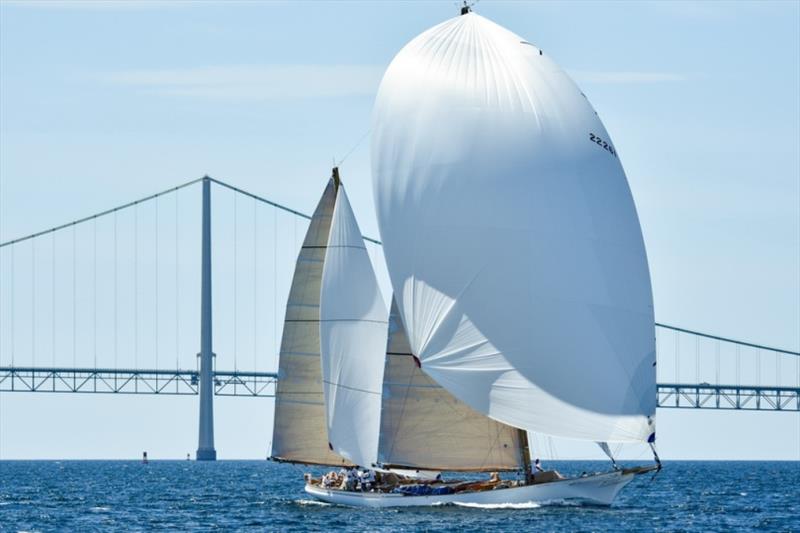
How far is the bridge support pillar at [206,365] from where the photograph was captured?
237 feet

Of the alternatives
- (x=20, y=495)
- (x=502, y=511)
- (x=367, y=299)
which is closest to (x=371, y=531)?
(x=502, y=511)

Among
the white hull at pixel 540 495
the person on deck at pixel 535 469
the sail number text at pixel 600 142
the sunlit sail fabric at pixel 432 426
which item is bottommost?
the white hull at pixel 540 495

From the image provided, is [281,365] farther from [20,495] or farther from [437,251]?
[20,495]

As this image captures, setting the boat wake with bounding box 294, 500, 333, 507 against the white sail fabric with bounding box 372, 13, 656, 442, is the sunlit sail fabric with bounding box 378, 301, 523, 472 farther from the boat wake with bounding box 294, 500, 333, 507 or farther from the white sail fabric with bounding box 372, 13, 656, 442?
the boat wake with bounding box 294, 500, 333, 507

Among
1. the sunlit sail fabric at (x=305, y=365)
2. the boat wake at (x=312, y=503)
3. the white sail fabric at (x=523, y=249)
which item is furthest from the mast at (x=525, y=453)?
the boat wake at (x=312, y=503)

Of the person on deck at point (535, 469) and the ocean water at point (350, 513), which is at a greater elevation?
the person on deck at point (535, 469)

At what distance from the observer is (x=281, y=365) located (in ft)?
109

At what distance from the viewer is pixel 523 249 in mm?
28312

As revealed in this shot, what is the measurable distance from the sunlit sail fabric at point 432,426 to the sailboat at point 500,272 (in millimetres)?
23

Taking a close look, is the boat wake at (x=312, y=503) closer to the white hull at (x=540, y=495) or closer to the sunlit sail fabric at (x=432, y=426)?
the white hull at (x=540, y=495)

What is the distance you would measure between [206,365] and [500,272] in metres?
44.9

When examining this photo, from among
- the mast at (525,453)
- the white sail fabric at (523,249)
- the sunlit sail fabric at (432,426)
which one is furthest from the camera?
the mast at (525,453)

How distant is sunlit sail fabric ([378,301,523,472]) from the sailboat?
23mm

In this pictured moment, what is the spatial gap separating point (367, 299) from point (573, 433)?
17.4ft
